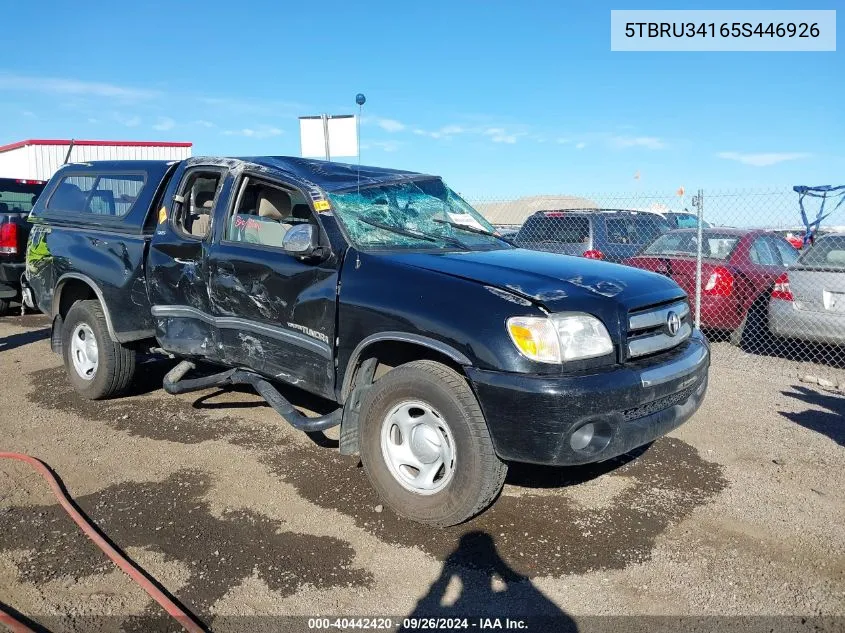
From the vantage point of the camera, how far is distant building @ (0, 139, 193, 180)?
23484 mm

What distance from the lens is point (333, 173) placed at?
4.43 m

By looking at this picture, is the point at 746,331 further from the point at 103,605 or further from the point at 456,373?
the point at 103,605

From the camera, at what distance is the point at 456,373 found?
3.39 m

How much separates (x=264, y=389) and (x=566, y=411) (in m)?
2.12

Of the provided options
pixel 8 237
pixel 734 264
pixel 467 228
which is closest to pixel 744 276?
pixel 734 264

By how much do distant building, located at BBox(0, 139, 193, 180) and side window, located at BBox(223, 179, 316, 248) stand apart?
21058mm

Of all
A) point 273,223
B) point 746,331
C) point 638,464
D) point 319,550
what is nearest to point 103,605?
point 319,550

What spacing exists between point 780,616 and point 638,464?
1.75m

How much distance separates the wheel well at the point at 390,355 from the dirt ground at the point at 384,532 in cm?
73

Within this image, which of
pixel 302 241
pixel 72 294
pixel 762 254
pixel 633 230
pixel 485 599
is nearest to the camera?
pixel 485 599

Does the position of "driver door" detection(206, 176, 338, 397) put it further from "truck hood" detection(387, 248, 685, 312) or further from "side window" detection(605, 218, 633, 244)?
"side window" detection(605, 218, 633, 244)

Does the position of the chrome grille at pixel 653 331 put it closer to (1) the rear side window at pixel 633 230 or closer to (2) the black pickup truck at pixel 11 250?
(1) the rear side window at pixel 633 230

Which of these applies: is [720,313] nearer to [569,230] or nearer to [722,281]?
[722,281]

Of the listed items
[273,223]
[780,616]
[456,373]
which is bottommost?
[780,616]
